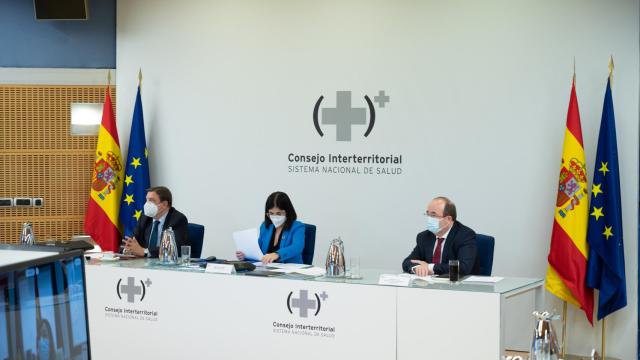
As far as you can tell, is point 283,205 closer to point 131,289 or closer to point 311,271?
point 311,271

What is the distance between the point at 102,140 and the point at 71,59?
85 cm

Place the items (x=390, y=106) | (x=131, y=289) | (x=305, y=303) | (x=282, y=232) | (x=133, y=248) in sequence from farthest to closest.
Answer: (x=390, y=106)
(x=282, y=232)
(x=133, y=248)
(x=131, y=289)
(x=305, y=303)

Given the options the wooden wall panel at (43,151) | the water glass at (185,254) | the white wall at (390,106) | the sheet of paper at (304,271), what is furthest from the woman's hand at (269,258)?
the wooden wall panel at (43,151)

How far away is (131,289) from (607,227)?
11.2ft

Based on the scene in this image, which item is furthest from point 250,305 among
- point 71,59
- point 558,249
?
point 71,59

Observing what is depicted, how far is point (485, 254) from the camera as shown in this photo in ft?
16.6

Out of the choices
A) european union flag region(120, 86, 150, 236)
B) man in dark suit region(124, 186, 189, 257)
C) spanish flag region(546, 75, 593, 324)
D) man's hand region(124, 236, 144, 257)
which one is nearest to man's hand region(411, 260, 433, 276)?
spanish flag region(546, 75, 593, 324)

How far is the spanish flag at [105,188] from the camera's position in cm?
716

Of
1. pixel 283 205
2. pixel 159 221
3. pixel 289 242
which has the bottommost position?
pixel 289 242

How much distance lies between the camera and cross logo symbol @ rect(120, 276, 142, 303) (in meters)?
4.94

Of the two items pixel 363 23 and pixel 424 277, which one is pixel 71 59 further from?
pixel 424 277

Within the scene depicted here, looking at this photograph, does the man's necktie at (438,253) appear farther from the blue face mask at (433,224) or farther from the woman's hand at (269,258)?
the woman's hand at (269,258)

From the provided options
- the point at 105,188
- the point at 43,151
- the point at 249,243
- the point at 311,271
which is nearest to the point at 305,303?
the point at 311,271

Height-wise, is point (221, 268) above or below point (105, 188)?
below
